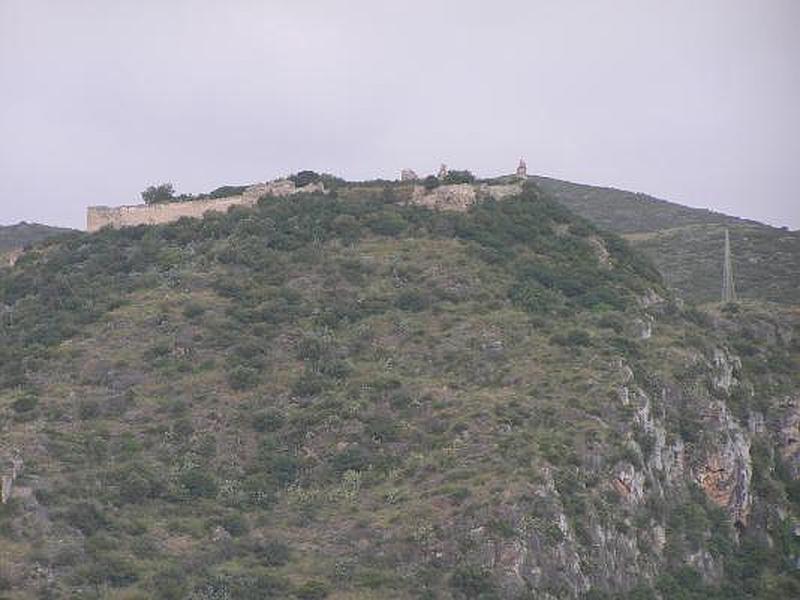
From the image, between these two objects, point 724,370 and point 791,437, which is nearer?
point 724,370

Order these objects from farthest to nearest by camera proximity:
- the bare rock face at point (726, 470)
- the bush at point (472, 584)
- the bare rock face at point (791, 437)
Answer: the bare rock face at point (791, 437), the bare rock face at point (726, 470), the bush at point (472, 584)

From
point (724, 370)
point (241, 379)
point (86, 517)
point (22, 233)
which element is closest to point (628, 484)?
point (724, 370)

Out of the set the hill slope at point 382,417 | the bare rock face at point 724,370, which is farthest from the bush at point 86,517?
the bare rock face at point 724,370

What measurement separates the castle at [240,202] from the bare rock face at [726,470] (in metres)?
17.8

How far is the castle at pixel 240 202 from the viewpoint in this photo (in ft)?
242

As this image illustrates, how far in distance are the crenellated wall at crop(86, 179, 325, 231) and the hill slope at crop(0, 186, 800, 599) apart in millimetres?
1800

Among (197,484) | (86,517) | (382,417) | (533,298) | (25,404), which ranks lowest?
(86,517)

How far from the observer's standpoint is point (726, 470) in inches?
2312

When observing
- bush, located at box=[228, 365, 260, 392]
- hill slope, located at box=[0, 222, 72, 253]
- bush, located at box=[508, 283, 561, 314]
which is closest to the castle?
bush, located at box=[508, 283, 561, 314]

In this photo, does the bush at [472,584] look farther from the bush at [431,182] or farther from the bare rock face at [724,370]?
the bush at [431,182]

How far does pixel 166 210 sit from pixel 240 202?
3.25m

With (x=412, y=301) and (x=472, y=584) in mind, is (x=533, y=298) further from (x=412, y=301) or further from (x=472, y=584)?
(x=472, y=584)

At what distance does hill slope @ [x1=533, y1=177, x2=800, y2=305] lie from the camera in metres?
92.8

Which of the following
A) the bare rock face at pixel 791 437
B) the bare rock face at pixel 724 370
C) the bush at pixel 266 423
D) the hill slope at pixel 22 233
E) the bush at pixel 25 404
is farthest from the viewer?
the hill slope at pixel 22 233
